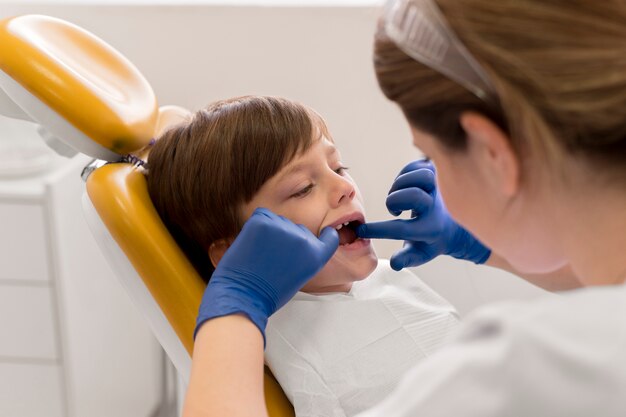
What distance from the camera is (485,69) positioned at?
2.51 feet

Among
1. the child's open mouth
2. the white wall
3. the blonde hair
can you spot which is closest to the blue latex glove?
the child's open mouth

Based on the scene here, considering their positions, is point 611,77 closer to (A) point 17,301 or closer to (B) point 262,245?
(B) point 262,245

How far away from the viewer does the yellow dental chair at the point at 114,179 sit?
121cm

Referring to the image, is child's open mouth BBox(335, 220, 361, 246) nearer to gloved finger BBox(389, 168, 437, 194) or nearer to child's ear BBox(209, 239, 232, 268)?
gloved finger BBox(389, 168, 437, 194)

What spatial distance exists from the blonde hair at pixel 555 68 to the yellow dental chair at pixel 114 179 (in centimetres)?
63

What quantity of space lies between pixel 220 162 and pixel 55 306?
90 cm

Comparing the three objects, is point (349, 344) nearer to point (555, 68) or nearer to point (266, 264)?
point (266, 264)

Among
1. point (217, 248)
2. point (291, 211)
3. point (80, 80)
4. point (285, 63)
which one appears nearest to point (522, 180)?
point (291, 211)

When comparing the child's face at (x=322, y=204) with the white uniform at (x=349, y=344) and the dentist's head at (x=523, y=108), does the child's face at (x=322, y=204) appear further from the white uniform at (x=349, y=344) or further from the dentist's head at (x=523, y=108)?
the dentist's head at (x=523, y=108)

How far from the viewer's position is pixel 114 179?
1.25m

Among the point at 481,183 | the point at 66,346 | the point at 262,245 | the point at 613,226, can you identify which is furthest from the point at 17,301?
the point at 613,226

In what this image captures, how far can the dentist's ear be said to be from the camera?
78 centimetres

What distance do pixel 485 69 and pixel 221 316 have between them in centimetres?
54

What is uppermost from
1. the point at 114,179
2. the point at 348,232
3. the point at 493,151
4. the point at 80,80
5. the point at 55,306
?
the point at 493,151
